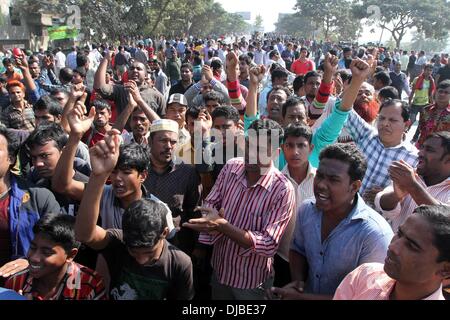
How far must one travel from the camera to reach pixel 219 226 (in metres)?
2.04

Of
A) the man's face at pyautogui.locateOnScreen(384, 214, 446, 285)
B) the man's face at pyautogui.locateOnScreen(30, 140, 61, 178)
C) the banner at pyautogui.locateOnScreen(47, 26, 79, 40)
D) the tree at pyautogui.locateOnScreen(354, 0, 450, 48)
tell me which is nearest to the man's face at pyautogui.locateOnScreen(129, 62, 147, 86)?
the man's face at pyautogui.locateOnScreen(30, 140, 61, 178)

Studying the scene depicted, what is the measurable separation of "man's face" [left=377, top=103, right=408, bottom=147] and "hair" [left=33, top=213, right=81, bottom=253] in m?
2.32

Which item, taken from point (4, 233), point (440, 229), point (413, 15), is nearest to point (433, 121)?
point (440, 229)

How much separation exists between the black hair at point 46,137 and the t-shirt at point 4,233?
435 mm

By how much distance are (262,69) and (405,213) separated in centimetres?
192

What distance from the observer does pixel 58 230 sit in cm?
191

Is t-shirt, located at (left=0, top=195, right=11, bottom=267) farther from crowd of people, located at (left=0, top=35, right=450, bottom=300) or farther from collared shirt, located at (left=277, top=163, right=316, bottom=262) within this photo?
collared shirt, located at (left=277, top=163, right=316, bottom=262)

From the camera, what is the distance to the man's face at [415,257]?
1.51 m

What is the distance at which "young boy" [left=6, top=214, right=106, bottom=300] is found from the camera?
1.87m

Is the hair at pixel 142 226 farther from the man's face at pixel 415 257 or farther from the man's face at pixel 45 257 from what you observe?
the man's face at pixel 415 257

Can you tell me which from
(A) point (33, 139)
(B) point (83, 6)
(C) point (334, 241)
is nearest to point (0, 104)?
(A) point (33, 139)

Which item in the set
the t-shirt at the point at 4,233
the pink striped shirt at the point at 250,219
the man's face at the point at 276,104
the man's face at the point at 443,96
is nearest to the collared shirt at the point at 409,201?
the pink striped shirt at the point at 250,219

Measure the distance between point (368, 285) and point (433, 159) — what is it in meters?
1.20

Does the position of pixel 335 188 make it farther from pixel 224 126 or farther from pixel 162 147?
pixel 224 126
